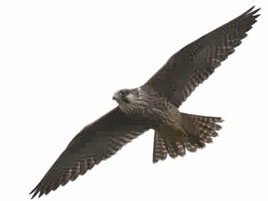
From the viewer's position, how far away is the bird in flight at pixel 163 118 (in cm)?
1288

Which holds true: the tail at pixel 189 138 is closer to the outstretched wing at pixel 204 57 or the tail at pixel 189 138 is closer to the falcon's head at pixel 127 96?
the outstretched wing at pixel 204 57

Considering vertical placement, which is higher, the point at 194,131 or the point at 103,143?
the point at 103,143

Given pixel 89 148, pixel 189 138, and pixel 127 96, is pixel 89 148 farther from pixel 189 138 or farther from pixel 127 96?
pixel 189 138

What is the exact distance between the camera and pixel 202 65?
13.0 meters

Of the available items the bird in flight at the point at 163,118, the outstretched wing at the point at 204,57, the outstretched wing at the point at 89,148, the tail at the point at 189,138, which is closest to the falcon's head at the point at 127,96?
the bird in flight at the point at 163,118

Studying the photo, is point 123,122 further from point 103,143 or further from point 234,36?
point 234,36

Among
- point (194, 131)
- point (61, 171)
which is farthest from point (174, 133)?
point (61, 171)

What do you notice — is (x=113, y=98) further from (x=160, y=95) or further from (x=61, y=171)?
(x=61, y=171)

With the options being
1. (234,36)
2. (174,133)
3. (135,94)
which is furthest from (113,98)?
(234,36)

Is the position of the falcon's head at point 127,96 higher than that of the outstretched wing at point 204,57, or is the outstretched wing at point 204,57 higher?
the falcon's head at point 127,96

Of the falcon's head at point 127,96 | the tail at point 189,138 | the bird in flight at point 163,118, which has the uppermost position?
the falcon's head at point 127,96

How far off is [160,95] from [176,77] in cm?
38

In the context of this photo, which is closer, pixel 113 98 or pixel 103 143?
pixel 113 98

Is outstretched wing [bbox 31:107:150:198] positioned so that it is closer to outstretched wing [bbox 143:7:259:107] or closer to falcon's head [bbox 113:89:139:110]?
falcon's head [bbox 113:89:139:110]
